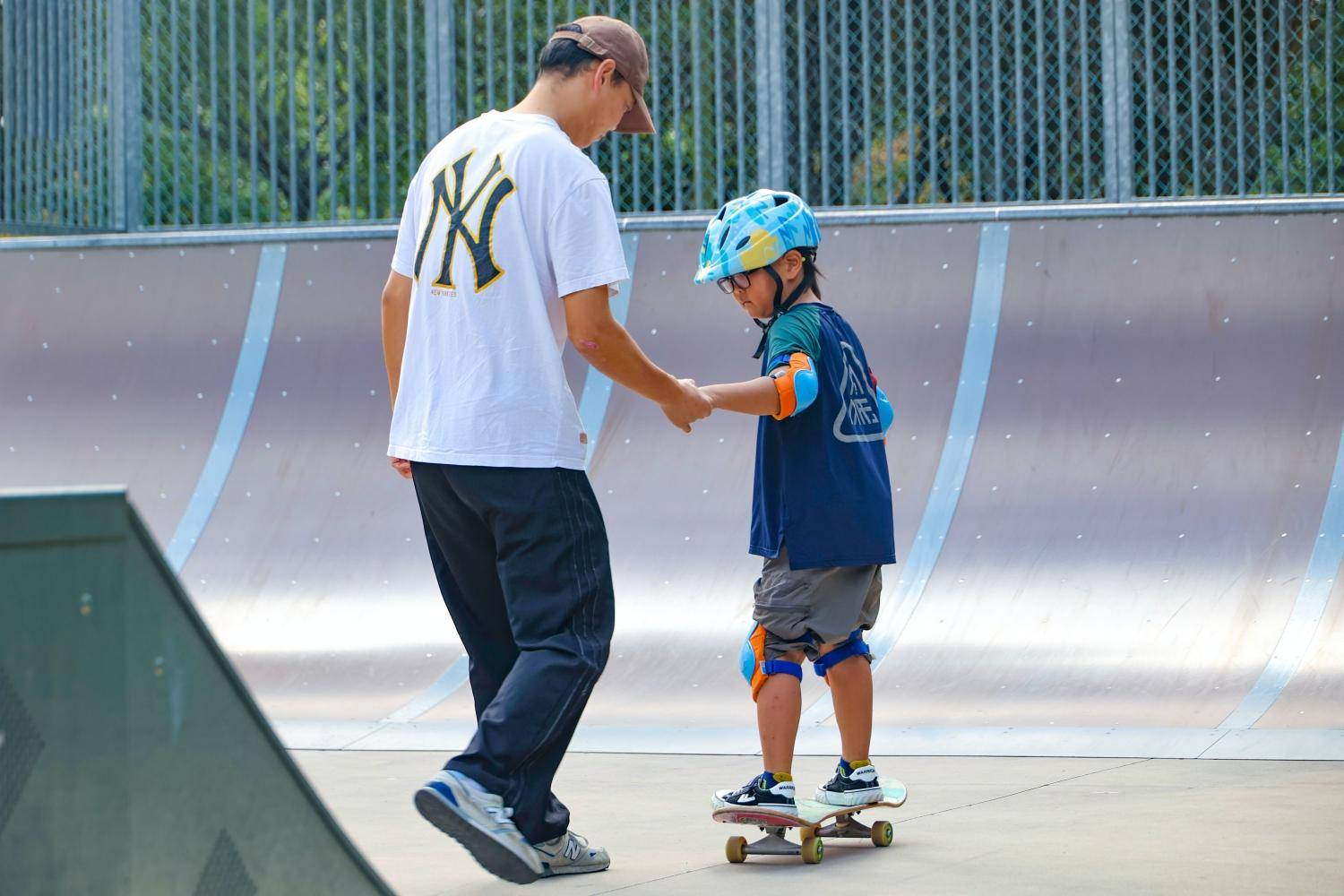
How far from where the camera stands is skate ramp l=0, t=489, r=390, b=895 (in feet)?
6.30

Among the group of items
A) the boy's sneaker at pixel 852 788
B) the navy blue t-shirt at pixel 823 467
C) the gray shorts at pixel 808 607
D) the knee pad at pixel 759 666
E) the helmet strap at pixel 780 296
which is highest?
the helmet strap at pixel 780 296

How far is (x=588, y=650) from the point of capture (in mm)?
3170

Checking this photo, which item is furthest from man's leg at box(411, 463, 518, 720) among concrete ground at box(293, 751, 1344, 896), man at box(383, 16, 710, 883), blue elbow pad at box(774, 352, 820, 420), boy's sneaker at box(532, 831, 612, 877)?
blue elbow pad at box(774, 352, 820, 420)

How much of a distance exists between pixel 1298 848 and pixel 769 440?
4.48 ft

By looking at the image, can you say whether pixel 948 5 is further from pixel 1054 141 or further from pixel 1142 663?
pixel 1142 663

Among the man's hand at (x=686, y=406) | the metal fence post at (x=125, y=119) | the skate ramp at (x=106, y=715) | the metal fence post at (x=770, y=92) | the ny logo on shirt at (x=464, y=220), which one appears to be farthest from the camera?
the metal fence post at (x=125, y=119)

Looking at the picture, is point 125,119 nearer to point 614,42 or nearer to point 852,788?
point 614,42

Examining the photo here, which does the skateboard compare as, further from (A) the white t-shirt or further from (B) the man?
(A) the white t-shirt

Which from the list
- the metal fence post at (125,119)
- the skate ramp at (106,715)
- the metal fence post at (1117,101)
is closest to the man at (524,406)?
the skate ramp at (106,715)

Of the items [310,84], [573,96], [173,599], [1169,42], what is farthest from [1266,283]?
[173,599]

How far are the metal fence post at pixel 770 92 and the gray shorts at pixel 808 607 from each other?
4.27 m

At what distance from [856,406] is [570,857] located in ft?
3.77

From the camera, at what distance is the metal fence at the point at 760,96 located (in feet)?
24.1

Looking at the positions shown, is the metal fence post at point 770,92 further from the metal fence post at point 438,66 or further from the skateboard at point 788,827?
the skateboard at point 788,827
